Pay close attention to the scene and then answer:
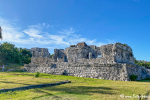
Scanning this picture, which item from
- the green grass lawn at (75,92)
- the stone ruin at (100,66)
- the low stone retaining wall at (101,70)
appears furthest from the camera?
the stone ruin at (100,66)

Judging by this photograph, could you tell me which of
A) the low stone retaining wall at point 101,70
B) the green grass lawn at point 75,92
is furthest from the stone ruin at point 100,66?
the green grass lawn at point 75,92

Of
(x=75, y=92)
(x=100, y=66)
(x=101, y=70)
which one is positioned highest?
(x=100, y=66)

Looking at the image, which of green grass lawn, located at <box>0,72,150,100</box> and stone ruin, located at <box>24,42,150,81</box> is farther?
stone ruin, located at <box>24,42,150,81</box>

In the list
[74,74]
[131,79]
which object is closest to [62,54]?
[74,74]

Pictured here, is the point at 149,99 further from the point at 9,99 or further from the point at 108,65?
the point at 108,65

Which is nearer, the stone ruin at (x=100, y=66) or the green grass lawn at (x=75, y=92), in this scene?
the green grass lawn at (x=75, y=92)

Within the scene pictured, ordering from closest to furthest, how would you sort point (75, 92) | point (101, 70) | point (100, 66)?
1. point (75, 92)
2. point (101, 70)
3. point (100, 66)

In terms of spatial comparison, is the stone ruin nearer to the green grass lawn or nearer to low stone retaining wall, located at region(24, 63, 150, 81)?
low stone retaining wall, located at region(24, 63, 150, 81)

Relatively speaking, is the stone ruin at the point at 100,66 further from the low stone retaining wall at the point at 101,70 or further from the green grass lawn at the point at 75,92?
the green grass lawn at the point at 75,92

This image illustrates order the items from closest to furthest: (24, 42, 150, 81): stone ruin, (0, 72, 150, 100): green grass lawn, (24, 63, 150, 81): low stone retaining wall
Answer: (0, 72, 150, 100): green grass lawn → (24, 63, 150, 81): low stone retaining wall → (24, 42, 150, 81): stone ruin

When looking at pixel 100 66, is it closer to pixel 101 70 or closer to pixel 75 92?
pixel 101 70

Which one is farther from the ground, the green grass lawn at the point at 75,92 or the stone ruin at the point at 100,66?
the stone ruin at the point at 100,66

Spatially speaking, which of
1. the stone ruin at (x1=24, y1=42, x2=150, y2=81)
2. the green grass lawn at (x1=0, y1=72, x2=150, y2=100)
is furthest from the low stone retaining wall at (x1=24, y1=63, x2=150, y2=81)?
the green grass lawn at (x1=0, y1=72, x2=150, y2=100)

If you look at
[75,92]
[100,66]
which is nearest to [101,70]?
[100,66]
